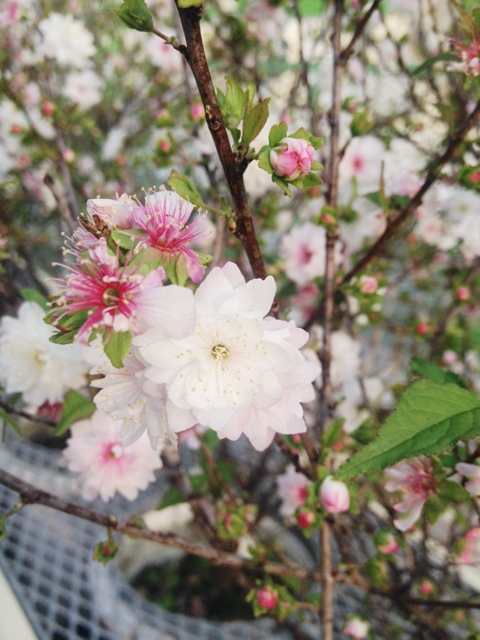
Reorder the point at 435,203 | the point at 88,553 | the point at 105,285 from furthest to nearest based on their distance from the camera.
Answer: the point at 435,203
the point at 88,553
the point at 105,285

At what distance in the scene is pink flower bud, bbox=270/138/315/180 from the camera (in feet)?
1.12

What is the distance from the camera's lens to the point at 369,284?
0.67m

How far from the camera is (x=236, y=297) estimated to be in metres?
0.36

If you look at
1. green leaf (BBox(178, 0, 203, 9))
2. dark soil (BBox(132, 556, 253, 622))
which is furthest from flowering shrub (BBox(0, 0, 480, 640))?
dark soil (BBox(132, 556, 253, 622))

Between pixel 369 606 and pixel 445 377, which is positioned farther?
pixel 369 606

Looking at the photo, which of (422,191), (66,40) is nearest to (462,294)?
(422,191)

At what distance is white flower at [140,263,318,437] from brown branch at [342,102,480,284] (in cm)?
37

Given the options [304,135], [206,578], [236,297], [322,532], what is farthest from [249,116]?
[206,578]

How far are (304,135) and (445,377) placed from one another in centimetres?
40

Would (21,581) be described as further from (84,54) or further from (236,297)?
(84,54)

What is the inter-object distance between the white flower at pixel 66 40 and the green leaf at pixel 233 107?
1.27m

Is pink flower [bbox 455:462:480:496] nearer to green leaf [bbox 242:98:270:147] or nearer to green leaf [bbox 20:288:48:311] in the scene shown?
green leaf [bbox 242:98:270:147]

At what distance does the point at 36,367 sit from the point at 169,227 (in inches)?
15.2

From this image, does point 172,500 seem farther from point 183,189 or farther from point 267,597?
point 183,189
